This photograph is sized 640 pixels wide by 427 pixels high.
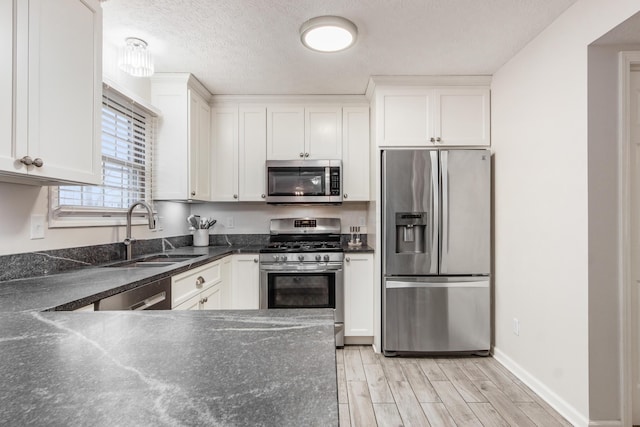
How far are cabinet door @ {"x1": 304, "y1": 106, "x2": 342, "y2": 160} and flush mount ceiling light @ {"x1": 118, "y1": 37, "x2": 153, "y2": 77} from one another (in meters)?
1.51

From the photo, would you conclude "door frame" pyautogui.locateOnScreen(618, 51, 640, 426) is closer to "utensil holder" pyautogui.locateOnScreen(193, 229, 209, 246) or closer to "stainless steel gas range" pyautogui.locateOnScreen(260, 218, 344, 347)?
"stainless steel gas range" pyautogui.locateOnScreen(260, 218, 344, 347)

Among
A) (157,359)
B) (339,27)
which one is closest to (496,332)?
(339,27)

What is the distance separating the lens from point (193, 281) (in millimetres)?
2223

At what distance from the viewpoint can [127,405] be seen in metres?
0.47

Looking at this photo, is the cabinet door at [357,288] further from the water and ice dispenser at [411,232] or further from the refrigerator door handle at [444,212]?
the refrigerator door handle at [444,212]

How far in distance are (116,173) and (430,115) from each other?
2.54m

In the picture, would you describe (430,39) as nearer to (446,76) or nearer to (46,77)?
(446,76)

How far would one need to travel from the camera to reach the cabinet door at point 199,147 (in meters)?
2.85

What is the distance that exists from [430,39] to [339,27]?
0.69 meters

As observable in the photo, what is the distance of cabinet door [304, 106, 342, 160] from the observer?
327 cm

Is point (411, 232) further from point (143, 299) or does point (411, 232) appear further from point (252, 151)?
point (143, 299)

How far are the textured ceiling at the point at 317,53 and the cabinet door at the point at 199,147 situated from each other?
0.88 feet

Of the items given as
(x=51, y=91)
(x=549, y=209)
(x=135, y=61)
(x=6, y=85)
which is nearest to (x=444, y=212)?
(x=549, y=209)

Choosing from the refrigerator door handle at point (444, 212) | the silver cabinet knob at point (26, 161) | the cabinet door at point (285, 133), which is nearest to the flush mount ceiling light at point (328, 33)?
the cabinet door at point (285, 133)
